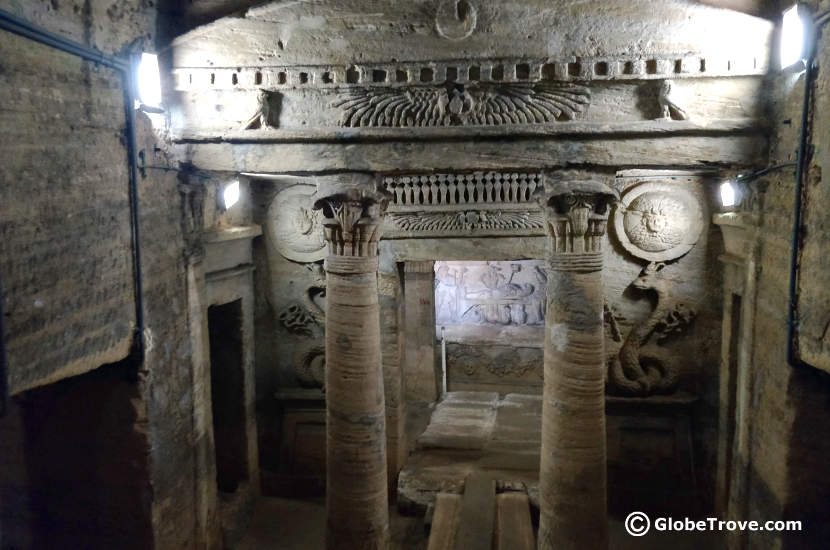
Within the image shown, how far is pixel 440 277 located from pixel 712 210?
6.69 meters

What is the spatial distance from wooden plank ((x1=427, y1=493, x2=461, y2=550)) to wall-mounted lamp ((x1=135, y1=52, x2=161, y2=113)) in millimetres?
4897

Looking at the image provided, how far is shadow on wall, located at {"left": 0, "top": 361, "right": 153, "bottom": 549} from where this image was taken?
17.2 ft

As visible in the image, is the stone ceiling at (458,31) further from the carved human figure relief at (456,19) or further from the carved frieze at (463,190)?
the carved frieze at (463,190)

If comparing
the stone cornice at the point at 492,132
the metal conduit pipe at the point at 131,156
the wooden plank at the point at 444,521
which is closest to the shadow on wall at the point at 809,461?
the stone cornice at the point at 492,132

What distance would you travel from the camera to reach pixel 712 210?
282 inches

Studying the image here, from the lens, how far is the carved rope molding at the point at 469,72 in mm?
4922

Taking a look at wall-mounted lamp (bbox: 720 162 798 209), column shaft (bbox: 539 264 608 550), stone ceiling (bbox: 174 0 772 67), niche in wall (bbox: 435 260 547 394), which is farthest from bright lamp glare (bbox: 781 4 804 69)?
niche in wall (bbox: 435 260 547 394)

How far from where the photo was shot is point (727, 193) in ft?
21.8

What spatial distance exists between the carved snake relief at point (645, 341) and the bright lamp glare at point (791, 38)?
10.1 ft

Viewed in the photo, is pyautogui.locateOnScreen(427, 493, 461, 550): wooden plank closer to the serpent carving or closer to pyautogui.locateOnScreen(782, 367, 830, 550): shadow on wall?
the serpent carving

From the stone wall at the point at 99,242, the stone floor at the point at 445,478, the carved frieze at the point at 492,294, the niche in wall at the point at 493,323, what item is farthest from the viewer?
the carved frieze at the point at 492,294

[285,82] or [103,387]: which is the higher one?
[285,82]

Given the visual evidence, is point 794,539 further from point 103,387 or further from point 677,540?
point 103,387

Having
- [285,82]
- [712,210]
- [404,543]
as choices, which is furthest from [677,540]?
[285,82]
